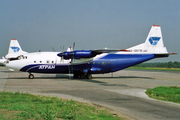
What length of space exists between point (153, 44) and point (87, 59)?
1127cm

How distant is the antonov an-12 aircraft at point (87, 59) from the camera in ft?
86.7

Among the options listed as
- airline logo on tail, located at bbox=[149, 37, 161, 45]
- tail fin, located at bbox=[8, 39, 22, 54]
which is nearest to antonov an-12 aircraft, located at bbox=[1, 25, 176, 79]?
airline logo on tail, located at bbox=[149, 37, 161, 45]

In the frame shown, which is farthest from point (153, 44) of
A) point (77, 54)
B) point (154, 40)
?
point (77, 54)

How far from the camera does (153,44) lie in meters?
30.6

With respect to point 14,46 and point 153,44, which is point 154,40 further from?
point 14,46

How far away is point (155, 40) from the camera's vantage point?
30812 millimetres

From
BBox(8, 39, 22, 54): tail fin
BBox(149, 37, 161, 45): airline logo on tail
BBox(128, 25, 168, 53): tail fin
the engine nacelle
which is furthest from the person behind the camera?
BBox(8, 39, 22, 54): tail fin

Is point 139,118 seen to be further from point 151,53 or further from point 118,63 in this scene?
point 151,53

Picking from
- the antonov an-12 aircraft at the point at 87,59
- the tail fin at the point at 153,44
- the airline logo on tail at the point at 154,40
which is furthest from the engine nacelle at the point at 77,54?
the airline logo on tail at the point at 154,40

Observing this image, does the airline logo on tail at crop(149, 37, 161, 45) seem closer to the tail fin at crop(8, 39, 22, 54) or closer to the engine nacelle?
the engine nacelle


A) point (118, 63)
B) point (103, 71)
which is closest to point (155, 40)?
point (118, 63)

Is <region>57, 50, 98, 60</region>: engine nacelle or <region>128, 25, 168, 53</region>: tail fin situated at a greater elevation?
<region>128, 25, 168, 53</region>: tail fin

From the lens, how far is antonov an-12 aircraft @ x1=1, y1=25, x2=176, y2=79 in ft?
86.7

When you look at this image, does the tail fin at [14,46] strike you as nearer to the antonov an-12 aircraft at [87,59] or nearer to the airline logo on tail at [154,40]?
the antonov an-12 aircraft at [87,59]
